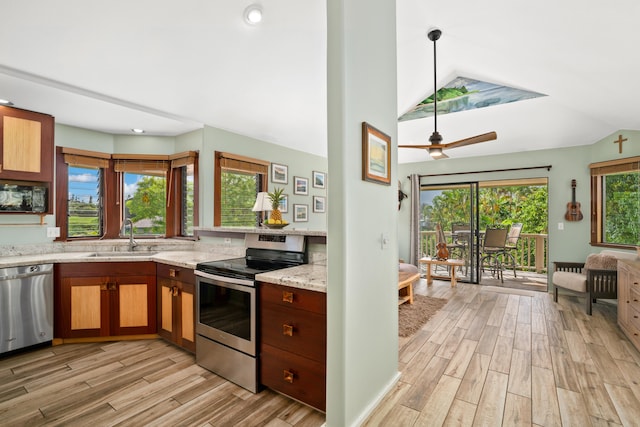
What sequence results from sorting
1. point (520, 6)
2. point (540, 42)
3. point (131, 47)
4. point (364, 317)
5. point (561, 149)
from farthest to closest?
point (561, 149), point (540, 42), point (131, 47), point (520, 6), point (364, 317)

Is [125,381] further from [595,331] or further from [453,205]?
[453,205]

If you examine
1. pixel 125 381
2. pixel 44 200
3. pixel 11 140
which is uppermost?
pixel 11 140

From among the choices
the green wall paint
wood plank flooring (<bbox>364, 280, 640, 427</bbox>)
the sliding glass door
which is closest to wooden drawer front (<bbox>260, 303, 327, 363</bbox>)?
wood plank flooring (<bbox>364, 280, 640, 427</bbox>)

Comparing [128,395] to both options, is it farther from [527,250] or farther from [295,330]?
[527,250]

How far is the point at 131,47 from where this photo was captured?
2.39m

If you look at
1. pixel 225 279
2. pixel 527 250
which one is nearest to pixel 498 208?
pixel 527 250

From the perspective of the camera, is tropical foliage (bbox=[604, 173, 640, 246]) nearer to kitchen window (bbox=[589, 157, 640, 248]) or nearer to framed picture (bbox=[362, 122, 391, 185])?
kitchen window (bbox=[589, 157, 640, 248])

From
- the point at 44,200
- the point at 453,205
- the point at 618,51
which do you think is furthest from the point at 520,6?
the point at 44,200

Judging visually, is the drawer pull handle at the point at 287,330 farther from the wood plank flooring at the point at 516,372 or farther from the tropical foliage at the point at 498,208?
the tropical foliage at the point at 498,208

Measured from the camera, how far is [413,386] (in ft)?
7.43

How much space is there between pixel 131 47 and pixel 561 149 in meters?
6.20

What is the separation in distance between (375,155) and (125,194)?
3611mm

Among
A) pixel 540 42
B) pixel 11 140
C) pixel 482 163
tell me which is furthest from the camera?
pixel 482 163

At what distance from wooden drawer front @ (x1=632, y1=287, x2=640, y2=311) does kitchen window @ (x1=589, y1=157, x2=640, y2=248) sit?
5.21 feet
